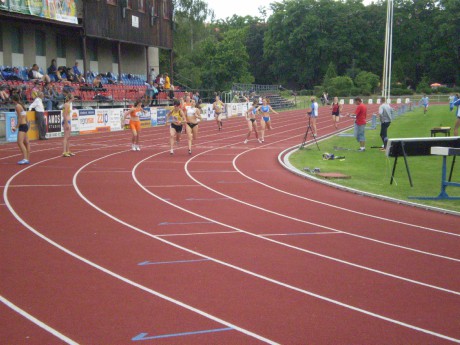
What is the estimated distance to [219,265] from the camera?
7320 millimetres

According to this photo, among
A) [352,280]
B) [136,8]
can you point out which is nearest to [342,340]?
[352,280]

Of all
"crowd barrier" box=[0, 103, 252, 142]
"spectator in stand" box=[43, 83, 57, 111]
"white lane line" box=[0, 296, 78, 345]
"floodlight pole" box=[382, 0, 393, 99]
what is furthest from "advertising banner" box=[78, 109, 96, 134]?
"floodlight pole" box=[382, 0, 393, 99]

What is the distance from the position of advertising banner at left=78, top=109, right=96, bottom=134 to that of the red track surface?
14.7 m

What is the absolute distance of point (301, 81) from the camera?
104m

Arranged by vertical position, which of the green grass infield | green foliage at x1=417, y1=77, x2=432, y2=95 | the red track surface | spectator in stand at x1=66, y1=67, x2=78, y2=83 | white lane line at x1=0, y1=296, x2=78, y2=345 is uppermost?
spectator in stand at x1=66, y1=67, x2=78, y2=83

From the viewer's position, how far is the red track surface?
5.33 meters

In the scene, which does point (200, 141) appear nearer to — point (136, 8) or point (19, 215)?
point (19, 215)

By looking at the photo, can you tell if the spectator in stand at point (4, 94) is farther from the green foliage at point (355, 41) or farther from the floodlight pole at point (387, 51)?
the green foliage at point (355, 41)

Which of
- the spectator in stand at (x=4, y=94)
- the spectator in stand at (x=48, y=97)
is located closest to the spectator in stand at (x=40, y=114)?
the spectator in stand at (x=4, y=94)

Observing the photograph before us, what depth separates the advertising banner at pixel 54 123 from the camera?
26.1m

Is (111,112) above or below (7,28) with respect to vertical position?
below

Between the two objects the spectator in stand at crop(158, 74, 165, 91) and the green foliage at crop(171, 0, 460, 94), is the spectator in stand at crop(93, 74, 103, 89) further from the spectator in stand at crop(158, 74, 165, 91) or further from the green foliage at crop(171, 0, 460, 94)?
the green foliage at crop(171, 0, 460, 94)

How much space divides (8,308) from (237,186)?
327 inches

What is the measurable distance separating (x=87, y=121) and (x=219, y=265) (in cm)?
2313
